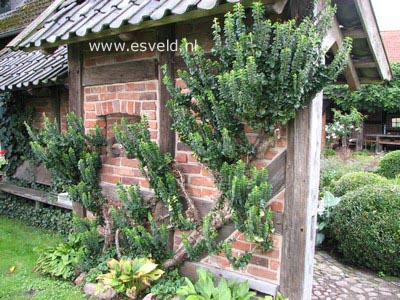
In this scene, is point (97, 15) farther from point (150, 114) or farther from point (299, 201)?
point (299, 201)

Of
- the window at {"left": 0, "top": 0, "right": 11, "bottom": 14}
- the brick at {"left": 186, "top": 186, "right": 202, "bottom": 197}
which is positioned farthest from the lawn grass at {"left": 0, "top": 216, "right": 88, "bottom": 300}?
the window at {"left": 0, "top": 0, "right": 11, "bottom": 14}

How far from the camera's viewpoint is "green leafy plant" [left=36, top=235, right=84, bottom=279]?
419 centimetres

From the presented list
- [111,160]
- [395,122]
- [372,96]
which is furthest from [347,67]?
[395,122]

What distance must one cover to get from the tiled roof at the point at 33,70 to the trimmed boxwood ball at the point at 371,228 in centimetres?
461

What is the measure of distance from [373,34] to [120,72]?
266 centimetres

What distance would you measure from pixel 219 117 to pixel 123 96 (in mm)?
1578

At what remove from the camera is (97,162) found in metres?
4.31

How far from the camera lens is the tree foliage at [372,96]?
1681 cm

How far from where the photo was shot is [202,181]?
3516 millimetres

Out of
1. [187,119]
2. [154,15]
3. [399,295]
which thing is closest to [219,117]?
[187,119]

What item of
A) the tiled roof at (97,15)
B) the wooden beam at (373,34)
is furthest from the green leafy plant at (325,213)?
the tiled roof at (97,15)

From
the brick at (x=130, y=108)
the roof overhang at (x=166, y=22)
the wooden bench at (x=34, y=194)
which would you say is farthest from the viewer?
the wooden bench at (x=34, y=194)

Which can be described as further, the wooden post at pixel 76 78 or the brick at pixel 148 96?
the wooden post at pixel 76 78

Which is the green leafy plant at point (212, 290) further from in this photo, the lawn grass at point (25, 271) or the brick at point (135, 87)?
the brick at point (135, 87)
